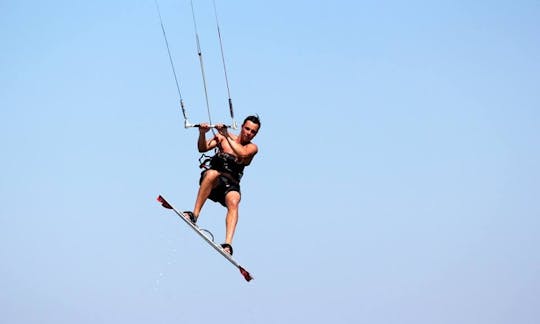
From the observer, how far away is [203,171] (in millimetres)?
12438

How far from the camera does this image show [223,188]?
1246cm

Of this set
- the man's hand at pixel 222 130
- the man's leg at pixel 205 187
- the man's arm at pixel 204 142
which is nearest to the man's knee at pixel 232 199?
the man's leg at pixel 205 187

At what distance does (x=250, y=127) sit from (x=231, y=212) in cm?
148

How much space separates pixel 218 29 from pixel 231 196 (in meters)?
3.72

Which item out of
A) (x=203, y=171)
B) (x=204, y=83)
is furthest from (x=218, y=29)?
(x=203, y=171)

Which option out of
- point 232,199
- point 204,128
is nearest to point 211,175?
point 232,199

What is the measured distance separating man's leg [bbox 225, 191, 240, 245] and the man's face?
0.98 metres

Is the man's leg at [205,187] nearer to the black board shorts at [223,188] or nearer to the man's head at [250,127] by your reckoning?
the black board shorts at [223,188]

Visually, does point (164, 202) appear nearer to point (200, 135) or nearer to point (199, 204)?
point (199, 204)

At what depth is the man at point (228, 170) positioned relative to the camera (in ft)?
39.5

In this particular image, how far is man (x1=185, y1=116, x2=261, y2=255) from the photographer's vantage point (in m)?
12.0

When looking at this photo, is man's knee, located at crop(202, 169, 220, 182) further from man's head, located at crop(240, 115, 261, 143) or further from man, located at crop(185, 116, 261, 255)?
man's head, located at crop(240, 115, 261, 143)

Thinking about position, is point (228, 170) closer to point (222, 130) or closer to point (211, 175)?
point (211, 175)

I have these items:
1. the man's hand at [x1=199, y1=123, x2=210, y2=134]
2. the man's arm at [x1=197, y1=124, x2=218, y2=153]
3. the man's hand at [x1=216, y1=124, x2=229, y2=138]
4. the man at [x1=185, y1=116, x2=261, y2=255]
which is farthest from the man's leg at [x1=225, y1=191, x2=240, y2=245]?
the man's hand at [x1=199, y1=123, x2=210, y2=134]
